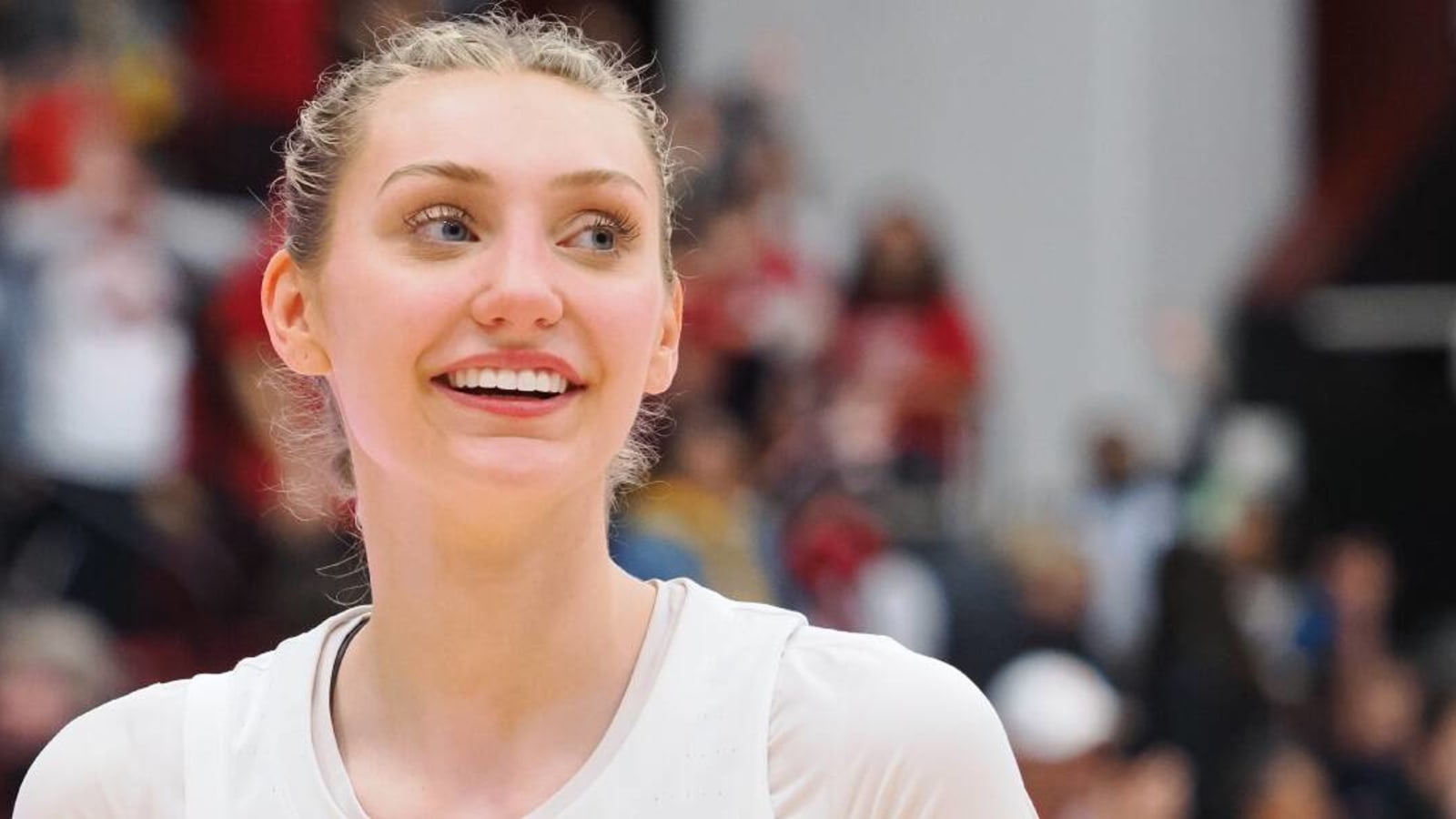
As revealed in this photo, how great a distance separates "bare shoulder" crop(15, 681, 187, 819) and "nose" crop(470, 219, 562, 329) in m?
0.52

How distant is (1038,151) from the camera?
11.3 meters

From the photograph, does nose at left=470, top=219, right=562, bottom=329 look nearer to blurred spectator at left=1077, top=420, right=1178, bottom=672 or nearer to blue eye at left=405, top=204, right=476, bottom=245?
blue eye at left=405, top=204, right=476, bottom=245

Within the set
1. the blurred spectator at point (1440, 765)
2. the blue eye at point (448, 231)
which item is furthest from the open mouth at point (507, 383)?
the blurred spectator at point (1440, 765)

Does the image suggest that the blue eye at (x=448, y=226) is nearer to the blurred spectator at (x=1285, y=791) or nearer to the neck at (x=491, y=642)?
the neck at (x=491, y=642)

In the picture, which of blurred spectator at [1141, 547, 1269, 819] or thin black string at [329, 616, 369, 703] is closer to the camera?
thin black string at [329, 616, 369, 703]

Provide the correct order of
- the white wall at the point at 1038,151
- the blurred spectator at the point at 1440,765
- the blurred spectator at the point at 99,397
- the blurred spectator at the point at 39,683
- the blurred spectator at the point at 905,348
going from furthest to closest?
the white wall at the point at 1038,151
the blurred spectator at the point at 905,348
the blurred spectator at the point at 1440,765
the blurred spectator at the point at 99,397
the blurred spectator at the point at 39,683

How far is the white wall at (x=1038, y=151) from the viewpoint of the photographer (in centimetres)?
1112

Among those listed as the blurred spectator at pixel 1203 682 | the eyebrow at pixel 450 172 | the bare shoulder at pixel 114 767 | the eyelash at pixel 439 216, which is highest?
the eyebrow at pixel 450 172

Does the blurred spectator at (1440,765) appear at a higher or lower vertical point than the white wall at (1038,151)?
Answer: lower

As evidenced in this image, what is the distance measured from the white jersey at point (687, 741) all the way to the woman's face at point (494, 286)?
0.21 metres

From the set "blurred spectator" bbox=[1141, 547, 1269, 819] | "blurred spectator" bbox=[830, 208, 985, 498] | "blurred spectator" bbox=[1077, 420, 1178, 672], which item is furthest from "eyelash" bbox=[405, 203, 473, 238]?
"blurred spectator" bbox=[1077, 420, 1178, 672]

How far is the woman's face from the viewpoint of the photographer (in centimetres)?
211

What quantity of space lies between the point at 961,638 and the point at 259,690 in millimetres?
5560

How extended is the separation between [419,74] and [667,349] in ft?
1.13
